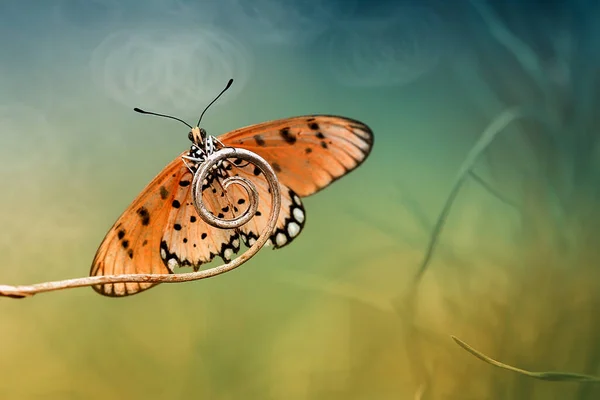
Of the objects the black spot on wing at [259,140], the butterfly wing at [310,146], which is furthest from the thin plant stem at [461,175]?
the black spot on wing at [259,140]

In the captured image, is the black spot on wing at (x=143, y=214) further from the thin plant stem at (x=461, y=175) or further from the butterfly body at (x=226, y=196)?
the thin plant stem at (x=461, y=175)

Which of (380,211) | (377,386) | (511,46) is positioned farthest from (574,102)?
(377,386)

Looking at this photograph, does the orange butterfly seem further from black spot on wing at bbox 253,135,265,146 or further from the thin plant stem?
the thin plant stem

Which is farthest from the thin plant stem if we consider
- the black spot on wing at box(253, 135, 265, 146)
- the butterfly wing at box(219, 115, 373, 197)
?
the black spot on wing at box(253, 135, 265, 146)

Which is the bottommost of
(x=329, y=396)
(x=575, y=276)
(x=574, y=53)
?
(x=329, y=396)

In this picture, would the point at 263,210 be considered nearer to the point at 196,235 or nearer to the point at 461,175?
the point at 196,235

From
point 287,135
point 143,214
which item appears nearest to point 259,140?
point 287,135

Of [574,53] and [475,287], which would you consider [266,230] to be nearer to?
[475,287]
